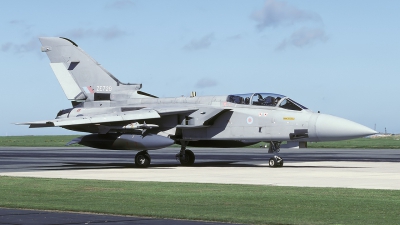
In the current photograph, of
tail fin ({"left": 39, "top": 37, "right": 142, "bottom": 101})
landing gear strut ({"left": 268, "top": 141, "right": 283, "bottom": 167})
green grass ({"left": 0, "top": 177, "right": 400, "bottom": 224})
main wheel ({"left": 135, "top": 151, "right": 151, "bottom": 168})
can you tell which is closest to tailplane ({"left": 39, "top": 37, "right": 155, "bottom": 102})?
tail fin ({"left": 39, "top": 37, "right": 142, "bottom": 101})

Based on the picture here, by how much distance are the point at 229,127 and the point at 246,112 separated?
1026mm

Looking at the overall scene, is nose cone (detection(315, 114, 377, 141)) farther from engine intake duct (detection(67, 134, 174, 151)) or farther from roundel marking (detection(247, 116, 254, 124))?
engine intake duct (detection(67, 134, 174, 151))

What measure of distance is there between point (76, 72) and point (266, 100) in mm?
9723

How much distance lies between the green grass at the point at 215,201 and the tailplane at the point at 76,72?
45.2 ft

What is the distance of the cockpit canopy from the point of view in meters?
28.5

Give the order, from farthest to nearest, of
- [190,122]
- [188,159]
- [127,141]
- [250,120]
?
[188,159]
[190,122]
[127,141]
[250,120]

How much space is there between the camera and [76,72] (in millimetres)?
33719


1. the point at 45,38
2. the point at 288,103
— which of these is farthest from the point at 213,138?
the point at 45,38

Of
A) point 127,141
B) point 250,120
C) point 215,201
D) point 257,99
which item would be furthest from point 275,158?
point 215,201

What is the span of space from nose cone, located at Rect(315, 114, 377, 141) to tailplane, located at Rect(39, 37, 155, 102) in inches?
Answer: 377

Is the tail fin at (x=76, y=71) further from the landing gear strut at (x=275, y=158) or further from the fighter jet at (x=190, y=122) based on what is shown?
the landing gear strut at (x=275, y=158)

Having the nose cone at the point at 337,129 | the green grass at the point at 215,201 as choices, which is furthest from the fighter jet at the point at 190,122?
the green grass at the point at 215,201

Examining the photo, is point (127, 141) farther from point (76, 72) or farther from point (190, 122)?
point (76, 72)

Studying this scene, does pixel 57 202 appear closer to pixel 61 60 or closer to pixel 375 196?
pixel 375 196
